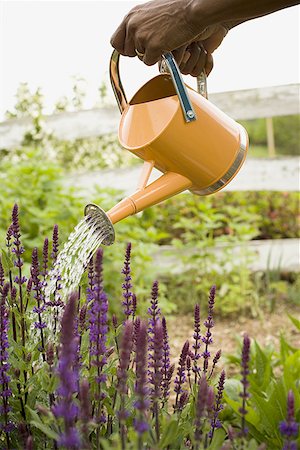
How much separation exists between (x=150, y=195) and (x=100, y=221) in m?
0.16

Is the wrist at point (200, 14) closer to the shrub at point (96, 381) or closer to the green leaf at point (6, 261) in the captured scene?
the shrub at point (96, 381)

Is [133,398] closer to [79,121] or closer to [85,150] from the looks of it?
[79,121]

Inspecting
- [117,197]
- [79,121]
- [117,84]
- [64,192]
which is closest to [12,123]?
[79,121]

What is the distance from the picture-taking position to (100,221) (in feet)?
5.58

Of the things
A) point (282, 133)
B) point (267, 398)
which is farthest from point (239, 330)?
point (282, 133)

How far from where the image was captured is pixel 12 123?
5.79 m

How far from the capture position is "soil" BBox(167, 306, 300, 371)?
4223 mm

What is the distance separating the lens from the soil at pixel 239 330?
13.9ft

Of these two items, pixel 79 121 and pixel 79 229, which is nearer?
pixel 79 229

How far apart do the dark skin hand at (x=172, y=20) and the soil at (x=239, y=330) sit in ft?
8.23

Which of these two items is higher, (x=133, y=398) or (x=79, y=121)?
(x=79, y=121)

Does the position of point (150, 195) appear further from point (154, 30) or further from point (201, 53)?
point (201, 53)

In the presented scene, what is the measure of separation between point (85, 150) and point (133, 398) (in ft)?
18.9

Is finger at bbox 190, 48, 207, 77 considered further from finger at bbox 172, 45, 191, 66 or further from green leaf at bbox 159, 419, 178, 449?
green leaf at bbox 159, 419, 178, 449
